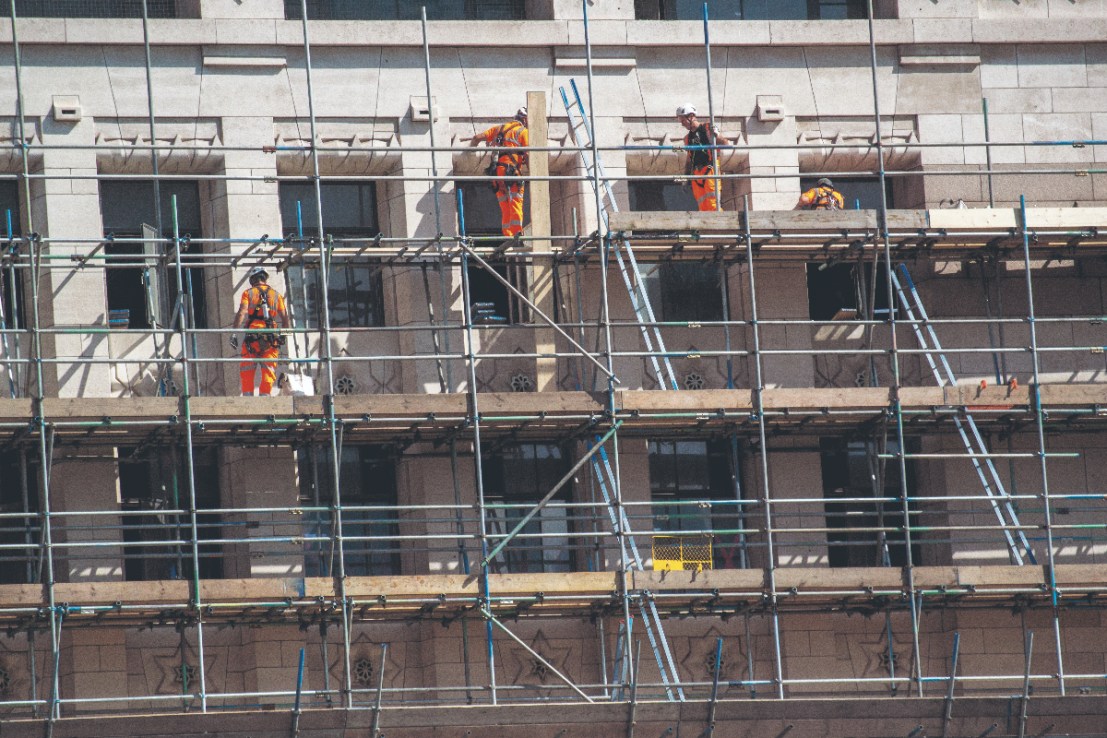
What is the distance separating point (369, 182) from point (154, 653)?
7126 mm

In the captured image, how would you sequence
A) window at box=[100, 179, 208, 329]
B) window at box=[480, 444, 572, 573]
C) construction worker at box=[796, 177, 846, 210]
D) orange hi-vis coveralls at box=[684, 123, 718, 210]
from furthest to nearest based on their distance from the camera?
1. orange hi-vis coveralls at box=[684, 123, 718, 210]
2. construction worker at box=[796, 177, 846, 210]
3. window at box=[480, 444, 572, 573]
4. window at box=[100, 179, 208, 329]

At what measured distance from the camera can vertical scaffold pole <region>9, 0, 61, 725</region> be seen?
32625 millimetres

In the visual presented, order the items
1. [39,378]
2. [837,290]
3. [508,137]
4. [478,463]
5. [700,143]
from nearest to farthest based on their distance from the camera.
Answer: [39,378], [478,463], [508,137], [700,143], [837,290]

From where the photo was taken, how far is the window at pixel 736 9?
38594 mm

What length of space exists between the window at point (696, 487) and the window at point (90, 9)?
8794mm

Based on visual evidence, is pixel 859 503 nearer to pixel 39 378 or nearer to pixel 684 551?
pixel 684 551

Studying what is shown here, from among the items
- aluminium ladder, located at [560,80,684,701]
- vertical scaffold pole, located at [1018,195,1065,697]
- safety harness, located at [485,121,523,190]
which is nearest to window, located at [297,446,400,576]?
aluminium ladder, located at [560,80,684,701]

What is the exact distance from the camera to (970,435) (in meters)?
37.3

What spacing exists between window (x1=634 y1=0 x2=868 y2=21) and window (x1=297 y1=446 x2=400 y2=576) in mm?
7401

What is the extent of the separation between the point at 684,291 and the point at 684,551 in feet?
12.3

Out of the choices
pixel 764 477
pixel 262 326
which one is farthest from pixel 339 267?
pixel 764 477

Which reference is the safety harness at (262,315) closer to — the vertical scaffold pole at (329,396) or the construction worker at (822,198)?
the vertical scaffold pole at (329,396)

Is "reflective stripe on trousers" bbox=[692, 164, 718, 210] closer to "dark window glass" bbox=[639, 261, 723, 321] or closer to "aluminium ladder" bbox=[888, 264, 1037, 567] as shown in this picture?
"dark window glass" bbox=[639, 261, 723, 321]

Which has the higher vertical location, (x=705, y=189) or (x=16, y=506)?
(x=705, y=189)
